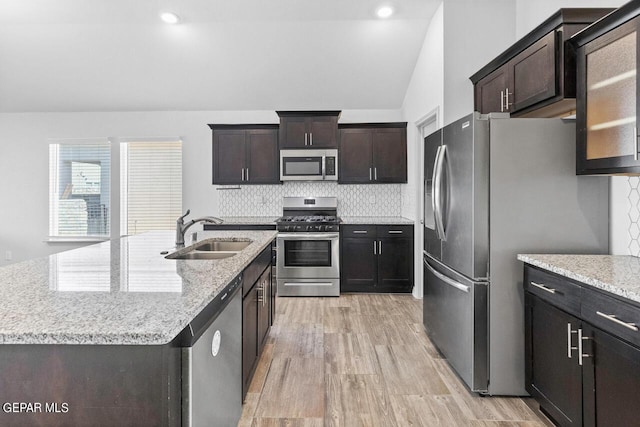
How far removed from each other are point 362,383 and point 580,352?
1.29 metres

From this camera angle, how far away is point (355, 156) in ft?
16.6

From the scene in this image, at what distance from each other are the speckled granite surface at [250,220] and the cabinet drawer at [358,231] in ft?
3.08

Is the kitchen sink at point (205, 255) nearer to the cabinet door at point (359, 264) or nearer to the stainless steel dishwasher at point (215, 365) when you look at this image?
the stainless steel dishwasher at point (215, 365)

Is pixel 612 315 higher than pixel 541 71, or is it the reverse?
pixel 541 71

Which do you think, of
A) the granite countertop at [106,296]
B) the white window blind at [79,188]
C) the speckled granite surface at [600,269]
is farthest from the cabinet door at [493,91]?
the white window blind at [79,188]

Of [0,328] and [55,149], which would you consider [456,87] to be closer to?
[0,328]

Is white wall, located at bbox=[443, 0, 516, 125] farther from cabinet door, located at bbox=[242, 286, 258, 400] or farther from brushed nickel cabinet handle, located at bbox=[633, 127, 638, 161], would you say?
cabinet door, located at bbox=[242, 286, 258, 400]

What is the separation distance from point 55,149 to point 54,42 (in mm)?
1830

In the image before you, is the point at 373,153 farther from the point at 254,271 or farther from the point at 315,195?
the point at 254,271

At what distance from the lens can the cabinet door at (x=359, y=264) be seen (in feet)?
15.4

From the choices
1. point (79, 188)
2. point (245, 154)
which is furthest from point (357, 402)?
point (79, 188)

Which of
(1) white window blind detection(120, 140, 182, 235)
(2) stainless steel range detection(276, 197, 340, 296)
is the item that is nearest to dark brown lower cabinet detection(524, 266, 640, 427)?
(2) stainless steel range detection(276, 197, 340, 296)

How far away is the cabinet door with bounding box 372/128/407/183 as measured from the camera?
4980 millimetres

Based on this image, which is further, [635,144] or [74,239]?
[74,239]
